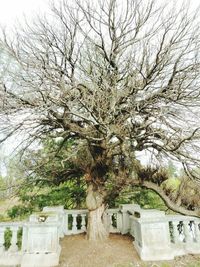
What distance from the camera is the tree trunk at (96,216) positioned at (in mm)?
6324

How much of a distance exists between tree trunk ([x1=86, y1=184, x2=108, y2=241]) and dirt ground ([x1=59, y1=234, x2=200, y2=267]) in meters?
0.24

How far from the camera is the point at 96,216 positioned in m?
6.44

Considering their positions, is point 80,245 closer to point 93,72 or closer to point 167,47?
point 93,72

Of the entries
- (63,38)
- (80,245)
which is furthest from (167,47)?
(80,245)

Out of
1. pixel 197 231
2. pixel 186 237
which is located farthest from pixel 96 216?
pixel 197 231

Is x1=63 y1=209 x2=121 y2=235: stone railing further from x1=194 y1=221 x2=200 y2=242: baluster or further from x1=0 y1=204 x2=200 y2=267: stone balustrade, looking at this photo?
x1=194 y1=221 x2=200 y2=242: baluster

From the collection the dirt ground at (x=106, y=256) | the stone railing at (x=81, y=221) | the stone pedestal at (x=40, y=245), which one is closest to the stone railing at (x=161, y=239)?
the dirt ground at (x=106, y=256)

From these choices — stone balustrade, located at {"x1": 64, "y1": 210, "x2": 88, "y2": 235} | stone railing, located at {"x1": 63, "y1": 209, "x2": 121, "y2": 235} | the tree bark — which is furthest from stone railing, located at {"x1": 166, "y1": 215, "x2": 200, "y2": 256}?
stone balustrade, located at {"x1": 64, "y1": 210, "x2": 88, "y2": 235}

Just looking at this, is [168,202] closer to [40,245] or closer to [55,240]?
[55,240]

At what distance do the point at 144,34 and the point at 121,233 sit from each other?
6207mm

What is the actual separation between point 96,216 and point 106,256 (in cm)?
142

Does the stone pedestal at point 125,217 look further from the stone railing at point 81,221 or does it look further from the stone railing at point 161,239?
the stone railing at point 161,239

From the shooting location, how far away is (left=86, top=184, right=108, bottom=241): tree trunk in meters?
6.32

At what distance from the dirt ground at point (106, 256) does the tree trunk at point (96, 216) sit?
24 centimetres
